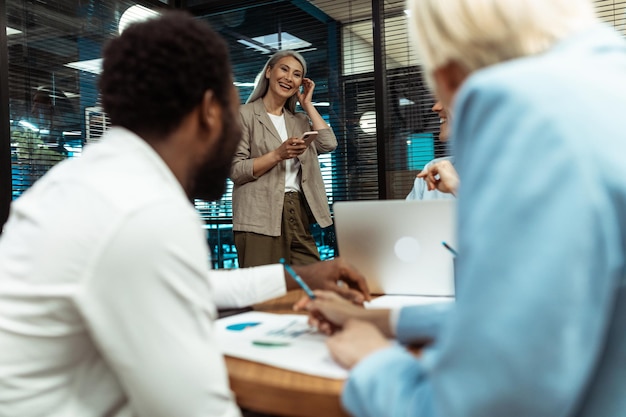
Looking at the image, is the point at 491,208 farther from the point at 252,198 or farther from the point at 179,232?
the point at 252,198

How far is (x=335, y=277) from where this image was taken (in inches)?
57.3

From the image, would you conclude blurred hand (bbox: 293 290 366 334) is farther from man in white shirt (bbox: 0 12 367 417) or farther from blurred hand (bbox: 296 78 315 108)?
blurred hand (bbox: 296 78 315 108)

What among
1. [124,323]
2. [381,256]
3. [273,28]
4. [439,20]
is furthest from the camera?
[273,28]

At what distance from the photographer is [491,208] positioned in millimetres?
541

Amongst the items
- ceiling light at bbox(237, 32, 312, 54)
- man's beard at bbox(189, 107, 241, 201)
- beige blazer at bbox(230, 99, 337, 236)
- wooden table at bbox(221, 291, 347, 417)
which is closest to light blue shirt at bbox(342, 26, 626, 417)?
wooden table at bbox(221, 291, 347, 417)

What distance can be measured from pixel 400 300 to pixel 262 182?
6.18 feet

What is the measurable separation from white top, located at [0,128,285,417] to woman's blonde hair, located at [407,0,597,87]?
0.44m

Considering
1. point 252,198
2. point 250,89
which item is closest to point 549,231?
point 252,198

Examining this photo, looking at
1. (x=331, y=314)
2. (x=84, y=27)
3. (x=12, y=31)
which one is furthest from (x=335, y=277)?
(x=84, y=27)

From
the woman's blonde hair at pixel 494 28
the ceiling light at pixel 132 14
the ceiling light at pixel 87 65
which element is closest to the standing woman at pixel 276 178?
the ceiling light at pixel 87 65

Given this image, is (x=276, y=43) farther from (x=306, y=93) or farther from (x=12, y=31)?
(x=12, y=31)

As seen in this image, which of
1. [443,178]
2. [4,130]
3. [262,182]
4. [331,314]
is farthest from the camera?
[262,182]

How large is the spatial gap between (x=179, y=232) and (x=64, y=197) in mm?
186

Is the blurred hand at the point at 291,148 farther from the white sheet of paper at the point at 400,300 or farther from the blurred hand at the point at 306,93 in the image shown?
the white sheet of paper at the point at 400,300
